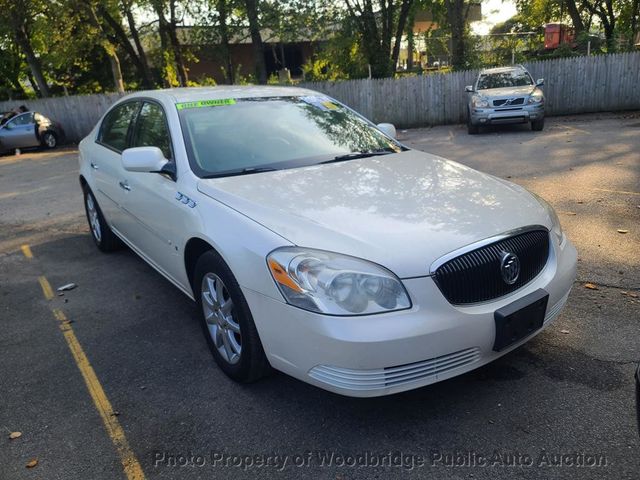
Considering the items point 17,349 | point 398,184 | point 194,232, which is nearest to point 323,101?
point 398,184

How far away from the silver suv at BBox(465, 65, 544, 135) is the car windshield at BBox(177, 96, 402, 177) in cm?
1015

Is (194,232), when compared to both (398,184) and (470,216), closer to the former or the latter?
(398,184)

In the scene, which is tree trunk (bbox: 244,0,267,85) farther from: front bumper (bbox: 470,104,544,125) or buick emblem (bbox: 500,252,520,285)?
buick emblem (bbox: 500,252,520,285)

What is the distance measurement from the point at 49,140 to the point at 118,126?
647 inches

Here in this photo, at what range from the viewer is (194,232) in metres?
3.20

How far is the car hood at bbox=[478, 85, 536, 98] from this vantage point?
43.8 feet

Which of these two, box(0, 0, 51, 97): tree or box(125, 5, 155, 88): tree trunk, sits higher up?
box(0, 0, 51, 97): tree

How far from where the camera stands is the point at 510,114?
43.9 ft

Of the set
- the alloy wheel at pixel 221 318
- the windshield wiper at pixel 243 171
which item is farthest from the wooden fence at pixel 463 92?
the alloy wheel at pixel 221 318

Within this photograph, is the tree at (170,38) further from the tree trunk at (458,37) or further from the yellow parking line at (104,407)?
the yellow parking line at (104,407)

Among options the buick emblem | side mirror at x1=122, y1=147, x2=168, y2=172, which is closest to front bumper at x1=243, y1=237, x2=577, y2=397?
the buick emblem

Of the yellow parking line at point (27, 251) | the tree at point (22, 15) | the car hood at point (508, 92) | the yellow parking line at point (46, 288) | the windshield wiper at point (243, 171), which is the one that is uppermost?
the tree at point (22, 15)

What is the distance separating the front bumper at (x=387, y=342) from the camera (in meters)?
2.35

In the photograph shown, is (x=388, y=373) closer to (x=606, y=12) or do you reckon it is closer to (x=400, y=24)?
(x=400, y=24)
